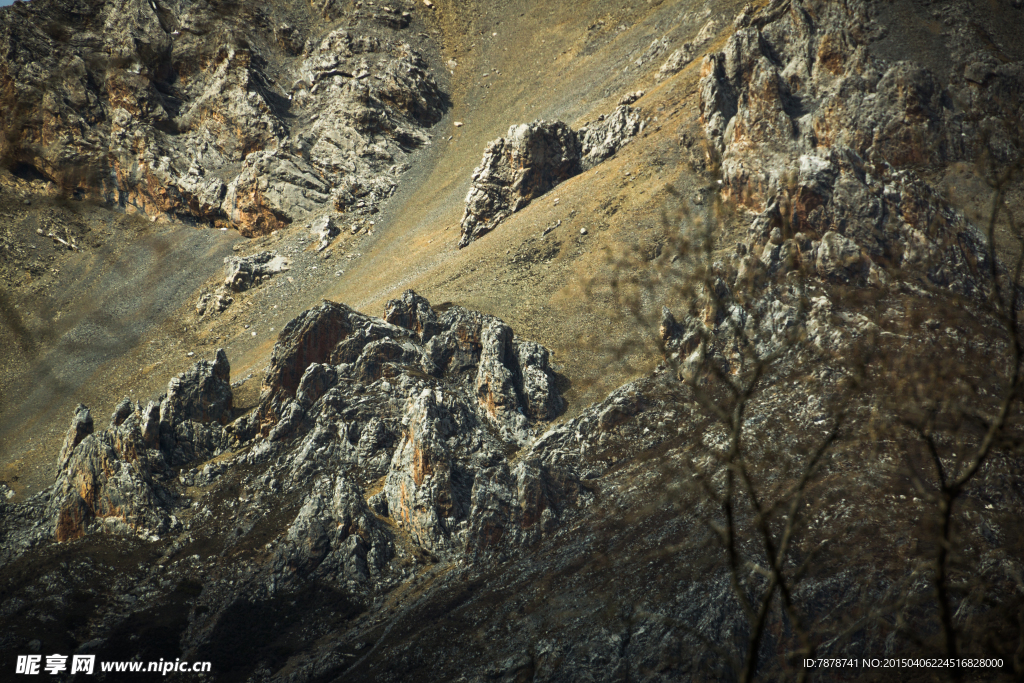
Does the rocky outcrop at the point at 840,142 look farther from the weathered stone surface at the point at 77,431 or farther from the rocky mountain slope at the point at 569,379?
the weathered stone surface at the point at 77,431

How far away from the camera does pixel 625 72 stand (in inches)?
4242

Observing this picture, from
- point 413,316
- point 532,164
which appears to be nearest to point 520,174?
point 532,164

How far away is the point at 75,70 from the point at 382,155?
53922 millimetres

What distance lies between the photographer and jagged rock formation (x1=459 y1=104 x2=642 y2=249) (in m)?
89.1

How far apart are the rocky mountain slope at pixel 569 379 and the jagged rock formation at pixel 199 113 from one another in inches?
38.5

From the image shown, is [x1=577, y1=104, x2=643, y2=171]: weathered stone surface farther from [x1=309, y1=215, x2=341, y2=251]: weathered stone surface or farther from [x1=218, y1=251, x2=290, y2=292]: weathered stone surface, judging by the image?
[x1=218, y1=251, x2=290, y2=292]: weathered stone surface

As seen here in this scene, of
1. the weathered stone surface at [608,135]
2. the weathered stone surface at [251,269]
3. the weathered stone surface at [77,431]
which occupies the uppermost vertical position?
the weathered stone surface at [77,431]

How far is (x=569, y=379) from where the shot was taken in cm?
5662

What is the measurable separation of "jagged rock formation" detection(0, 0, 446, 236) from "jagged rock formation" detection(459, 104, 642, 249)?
2851cm

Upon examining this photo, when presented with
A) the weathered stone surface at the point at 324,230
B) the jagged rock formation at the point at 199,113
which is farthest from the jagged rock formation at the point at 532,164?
the jagged rock formation at the point at 199,113

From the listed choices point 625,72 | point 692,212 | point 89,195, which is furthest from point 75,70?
point 692,212

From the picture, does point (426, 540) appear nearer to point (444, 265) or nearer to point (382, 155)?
point (444, 265)

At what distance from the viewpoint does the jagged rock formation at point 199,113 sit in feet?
377

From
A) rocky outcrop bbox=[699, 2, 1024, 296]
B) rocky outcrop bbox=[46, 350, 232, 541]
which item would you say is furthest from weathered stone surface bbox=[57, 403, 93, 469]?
rocky outcrop bbox=[699, 2, 1024, 296]
